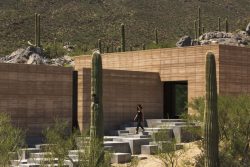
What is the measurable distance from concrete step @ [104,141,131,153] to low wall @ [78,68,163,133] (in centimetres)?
339

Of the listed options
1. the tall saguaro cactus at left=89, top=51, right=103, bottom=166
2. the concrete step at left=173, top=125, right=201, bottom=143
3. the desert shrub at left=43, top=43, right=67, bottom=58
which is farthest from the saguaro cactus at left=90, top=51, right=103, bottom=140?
the desert shrub at left=43, top=43, right=67, bottom=58

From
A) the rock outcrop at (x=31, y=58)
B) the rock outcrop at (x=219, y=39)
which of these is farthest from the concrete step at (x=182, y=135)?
the rock outcrop at (x=219, y=39)

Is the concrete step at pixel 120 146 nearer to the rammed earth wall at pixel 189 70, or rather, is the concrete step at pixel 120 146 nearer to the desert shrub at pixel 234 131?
the desert shrub at pixel 234 131

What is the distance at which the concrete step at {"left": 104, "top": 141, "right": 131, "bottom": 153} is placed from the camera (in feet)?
78.8

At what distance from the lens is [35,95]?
26375 mm

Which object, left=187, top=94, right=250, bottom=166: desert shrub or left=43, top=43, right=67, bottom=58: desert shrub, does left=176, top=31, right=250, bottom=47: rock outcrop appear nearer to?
left=43, top=43, right=67, bottom=58: desert shrub

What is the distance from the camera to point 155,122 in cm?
2878

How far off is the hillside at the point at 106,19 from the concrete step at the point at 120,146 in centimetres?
3715

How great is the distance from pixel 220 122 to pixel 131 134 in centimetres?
585

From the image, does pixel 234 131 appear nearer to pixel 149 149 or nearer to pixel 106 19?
pixel 149 149

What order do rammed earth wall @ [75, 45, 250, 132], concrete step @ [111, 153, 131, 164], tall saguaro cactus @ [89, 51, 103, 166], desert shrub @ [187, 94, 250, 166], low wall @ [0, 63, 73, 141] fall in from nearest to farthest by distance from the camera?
1. tall saguaro cactus @ [89, 51, 103, 166]
2. desert shrub @ [187, 94, 250, 166]
3. concrete step @ [111, 153, 131, 164]
4. low wall @ [0, 63, 73, 141]
5. rammed earth wall @ [75, 45, 250, 132]

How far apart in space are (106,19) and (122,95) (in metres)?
44.0

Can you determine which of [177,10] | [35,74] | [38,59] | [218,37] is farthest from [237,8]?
[35,74]

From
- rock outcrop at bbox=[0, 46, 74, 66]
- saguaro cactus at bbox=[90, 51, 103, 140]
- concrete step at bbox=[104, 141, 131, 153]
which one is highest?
rock outcrop at bbox=[0, 46, 74, 66]
